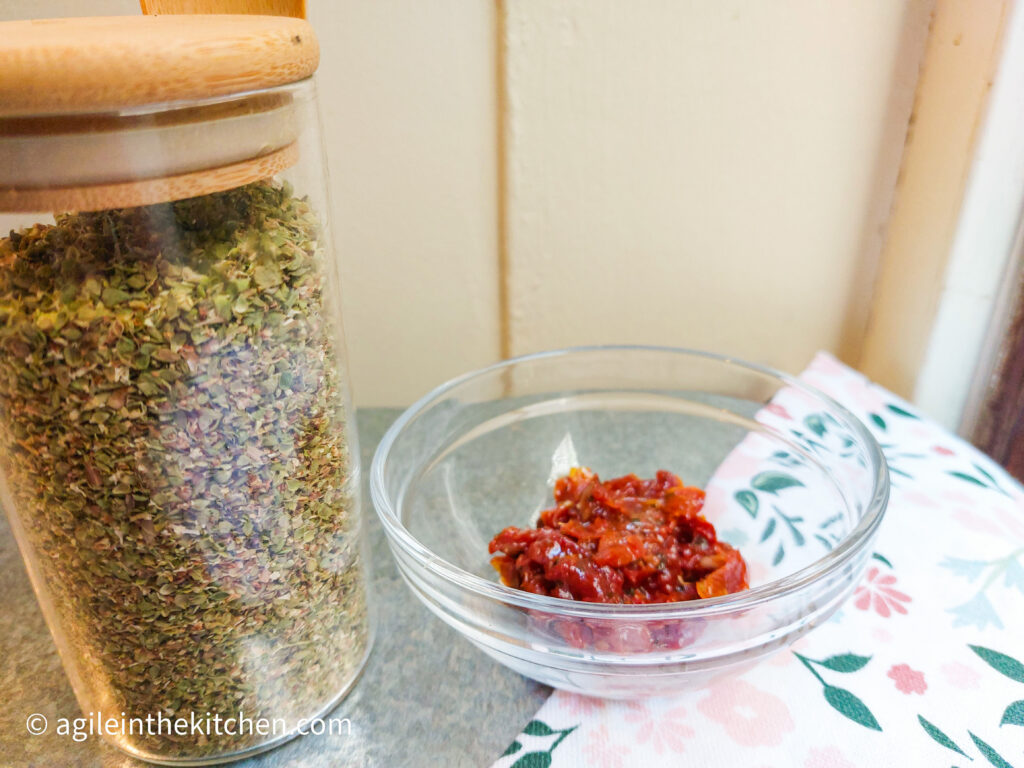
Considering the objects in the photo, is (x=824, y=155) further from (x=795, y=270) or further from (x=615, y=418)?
(x=615, y=418)

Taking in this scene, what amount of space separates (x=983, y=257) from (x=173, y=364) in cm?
89

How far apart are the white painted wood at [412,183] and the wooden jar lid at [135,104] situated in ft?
1.46

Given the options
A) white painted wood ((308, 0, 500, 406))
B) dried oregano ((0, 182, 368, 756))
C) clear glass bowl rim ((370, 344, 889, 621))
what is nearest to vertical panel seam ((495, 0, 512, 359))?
white painted wood ((308, 0, 500, 406))

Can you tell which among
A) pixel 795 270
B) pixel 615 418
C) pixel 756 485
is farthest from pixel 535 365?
pixel 795 270

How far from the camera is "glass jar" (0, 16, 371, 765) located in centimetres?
37

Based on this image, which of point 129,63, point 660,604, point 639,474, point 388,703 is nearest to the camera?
point 129,63

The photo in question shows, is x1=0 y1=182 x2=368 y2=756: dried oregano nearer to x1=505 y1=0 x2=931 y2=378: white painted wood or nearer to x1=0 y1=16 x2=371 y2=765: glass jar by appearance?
x1=0 y1=16 x2=371 y2=765: glass jar

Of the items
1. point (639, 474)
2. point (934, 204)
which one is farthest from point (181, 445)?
point (934, 204)

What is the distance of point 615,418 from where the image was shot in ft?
2.97

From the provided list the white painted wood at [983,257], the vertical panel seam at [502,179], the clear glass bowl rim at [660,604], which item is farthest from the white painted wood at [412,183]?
the white painted wood at [983,257]

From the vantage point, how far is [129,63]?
1.12ft

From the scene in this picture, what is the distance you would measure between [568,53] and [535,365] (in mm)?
358

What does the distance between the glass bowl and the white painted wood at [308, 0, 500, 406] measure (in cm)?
20

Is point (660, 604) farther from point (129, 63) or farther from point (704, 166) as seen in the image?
point (704, 166)
